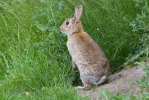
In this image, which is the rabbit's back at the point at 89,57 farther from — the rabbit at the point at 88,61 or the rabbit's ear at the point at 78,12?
the rabbit's ear at the point at 78,12

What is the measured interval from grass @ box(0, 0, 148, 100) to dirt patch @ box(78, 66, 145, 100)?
0.89ft

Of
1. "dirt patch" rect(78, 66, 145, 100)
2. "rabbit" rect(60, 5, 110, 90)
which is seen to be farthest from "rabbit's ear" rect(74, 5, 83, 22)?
"dirt patch" rect(78, 66, 145, 100)

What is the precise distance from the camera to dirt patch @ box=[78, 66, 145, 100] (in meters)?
5.51

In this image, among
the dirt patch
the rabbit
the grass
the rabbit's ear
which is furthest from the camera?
the rabbit's ear

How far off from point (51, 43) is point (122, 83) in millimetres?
1399

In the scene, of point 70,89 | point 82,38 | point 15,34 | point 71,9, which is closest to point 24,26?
point 15,34

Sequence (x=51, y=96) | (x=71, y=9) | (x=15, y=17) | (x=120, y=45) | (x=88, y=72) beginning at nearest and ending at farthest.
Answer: (x=51, y=96) → (x=88, y=72) → (x=120, y=45) → (x=71, y=9) → (x=15, y=17)

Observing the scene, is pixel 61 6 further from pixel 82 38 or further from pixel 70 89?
pixel 70 89

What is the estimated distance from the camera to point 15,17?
7.89 metres

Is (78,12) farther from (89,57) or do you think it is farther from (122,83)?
(122,83)

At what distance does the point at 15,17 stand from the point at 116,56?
1.99 metres

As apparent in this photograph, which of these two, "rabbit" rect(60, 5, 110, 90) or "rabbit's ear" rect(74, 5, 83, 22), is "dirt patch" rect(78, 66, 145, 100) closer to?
"rabbit" rect(60, 5, 110, 90)

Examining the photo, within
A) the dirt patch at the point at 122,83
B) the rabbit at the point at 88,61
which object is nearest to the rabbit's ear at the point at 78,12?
the rabbit at the point at 88,61

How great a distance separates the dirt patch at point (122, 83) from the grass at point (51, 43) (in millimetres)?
272
